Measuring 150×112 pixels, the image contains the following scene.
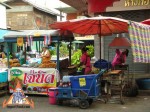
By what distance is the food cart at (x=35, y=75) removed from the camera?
10.6m

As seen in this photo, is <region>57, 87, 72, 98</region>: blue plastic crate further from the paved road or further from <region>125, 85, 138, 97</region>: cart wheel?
<region>125, 85, 138, 97</region>: cart wheel

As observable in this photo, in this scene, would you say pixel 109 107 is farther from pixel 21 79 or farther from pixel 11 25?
pixel 11 25

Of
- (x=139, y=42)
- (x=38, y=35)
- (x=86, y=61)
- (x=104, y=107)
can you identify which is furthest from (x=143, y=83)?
(x=38, y=35)

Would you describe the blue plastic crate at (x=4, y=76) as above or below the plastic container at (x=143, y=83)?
above

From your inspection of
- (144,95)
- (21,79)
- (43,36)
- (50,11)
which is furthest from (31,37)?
(50,11)

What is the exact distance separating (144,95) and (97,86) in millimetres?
A: 2778

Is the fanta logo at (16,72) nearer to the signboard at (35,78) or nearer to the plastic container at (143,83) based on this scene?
the signboard at (35,78)

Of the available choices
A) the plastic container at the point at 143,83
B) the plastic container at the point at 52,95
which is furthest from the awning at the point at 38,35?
the plastic container at the point at 143,83

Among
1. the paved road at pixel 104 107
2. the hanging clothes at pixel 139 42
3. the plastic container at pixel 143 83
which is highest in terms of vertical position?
the hanging clothes at pixel 139 42

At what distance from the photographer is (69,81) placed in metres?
8.98

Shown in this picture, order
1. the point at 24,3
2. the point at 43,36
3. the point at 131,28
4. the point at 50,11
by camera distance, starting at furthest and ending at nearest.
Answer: the point at 50,11 → the point at 24,3 → the point at 43,36 → the point at 131,28

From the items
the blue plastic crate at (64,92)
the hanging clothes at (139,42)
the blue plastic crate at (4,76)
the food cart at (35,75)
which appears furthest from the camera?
the blue plastic crate at (4,76)

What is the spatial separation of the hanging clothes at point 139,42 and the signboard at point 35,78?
3463mm

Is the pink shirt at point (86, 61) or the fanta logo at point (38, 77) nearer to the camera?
the pink shirt at point (86, 61)
